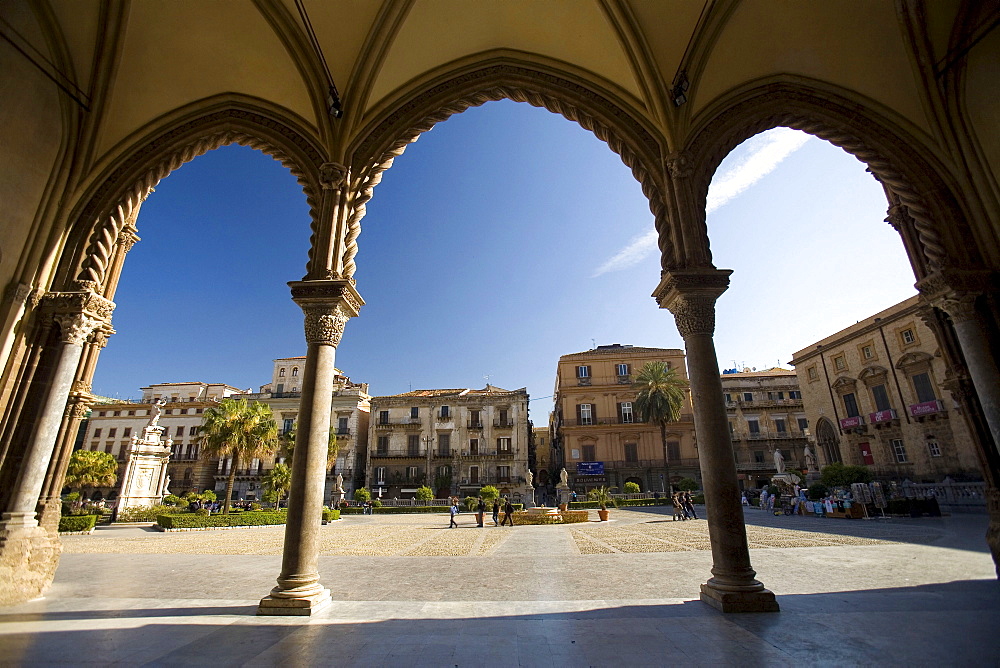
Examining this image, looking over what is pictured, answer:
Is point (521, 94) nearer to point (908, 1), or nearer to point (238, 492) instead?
point (908, 1)

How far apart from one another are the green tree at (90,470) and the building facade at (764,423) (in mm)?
46428

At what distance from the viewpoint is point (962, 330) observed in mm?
5656

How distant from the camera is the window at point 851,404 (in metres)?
28.0

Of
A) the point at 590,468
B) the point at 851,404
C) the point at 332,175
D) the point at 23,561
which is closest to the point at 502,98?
the point at 332,175

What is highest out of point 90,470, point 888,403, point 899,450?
point 888,403

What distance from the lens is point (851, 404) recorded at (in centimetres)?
2839

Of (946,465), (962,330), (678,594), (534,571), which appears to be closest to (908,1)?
(962,330)

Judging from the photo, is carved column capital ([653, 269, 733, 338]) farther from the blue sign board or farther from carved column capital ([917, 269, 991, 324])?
the blue sign board

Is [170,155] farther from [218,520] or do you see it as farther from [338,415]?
[338,415]

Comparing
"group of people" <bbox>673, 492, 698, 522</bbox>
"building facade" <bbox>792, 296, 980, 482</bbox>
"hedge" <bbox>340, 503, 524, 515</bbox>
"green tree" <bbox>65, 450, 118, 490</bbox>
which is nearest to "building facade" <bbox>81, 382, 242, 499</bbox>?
"green tree" <bbox>65, 450, 118, 490</bbox>

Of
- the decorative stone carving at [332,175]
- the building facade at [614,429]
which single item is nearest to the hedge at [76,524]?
the decorative stone carving at [332,175]

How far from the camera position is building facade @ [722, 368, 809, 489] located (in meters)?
38.4

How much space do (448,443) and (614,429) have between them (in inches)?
574

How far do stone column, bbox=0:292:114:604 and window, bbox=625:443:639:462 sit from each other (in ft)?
122
